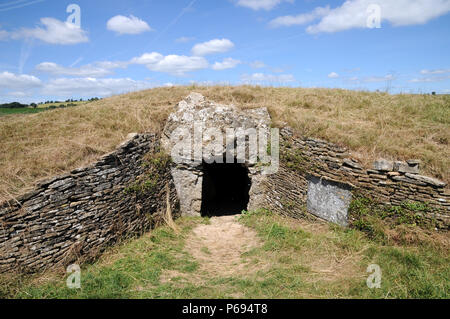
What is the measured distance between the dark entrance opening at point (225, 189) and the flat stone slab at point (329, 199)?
11.5ft

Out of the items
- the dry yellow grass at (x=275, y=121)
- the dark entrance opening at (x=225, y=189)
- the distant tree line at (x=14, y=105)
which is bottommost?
the dark entrance opening at (x=225, y=189)

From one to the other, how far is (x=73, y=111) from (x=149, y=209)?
5385mm

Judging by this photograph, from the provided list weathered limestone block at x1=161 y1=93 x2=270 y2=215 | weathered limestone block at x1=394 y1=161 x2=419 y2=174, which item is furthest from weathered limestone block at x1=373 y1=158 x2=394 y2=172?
weathered limestone block at x1=161 y1=93 x2=270 y2=215

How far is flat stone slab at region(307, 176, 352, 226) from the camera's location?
7.05 metres

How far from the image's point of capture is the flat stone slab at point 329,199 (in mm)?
7051

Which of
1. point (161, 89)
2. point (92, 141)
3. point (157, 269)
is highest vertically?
point (161, 89)

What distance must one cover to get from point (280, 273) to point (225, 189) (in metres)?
7.56

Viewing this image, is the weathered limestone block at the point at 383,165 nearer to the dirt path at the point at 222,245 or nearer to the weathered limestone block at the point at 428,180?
the weathered limestone block at the point at 428,180

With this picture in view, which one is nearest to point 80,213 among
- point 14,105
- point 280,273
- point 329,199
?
point 280,273

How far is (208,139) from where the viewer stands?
9312 mm

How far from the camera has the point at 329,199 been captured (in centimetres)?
741

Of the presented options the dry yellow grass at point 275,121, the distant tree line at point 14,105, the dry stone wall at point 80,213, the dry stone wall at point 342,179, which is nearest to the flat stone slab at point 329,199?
the dry stone wall at point 342,179

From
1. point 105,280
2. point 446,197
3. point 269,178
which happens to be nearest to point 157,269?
point 105,280

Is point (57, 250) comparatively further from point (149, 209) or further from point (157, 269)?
point (149, 209)
